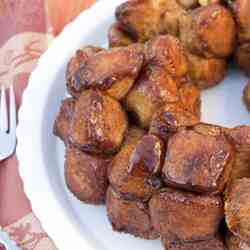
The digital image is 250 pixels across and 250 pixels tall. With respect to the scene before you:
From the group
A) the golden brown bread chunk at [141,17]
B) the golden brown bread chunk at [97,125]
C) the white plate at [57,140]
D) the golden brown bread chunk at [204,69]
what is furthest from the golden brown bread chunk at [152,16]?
the golden brown bread chunk at [97,125]

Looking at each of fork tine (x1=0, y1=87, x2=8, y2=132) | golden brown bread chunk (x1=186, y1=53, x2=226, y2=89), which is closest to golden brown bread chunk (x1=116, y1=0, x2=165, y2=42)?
golden brown bread chunk (x1=186, y1=53, x2=226, y2=89)

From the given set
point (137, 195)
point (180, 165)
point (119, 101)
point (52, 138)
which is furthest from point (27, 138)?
point (180, 165)

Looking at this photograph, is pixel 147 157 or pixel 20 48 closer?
pixel 147 157

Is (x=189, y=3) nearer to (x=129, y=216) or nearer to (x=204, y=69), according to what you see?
(x=204, y=69)

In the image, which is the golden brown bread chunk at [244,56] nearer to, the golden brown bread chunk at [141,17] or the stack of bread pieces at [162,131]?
the stack of bread pieces at [162,131]

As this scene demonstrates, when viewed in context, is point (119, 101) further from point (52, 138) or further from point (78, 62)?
point (52, 138)

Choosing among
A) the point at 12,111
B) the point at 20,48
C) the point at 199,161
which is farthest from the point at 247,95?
the point at 20,48
